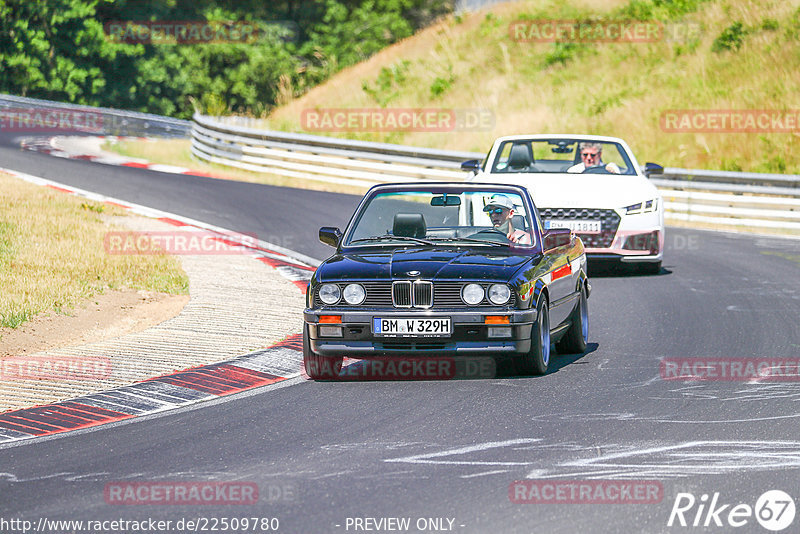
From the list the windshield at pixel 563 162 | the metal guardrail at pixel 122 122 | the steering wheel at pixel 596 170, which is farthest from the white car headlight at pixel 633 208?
the metal guardrail at pixel 122 122

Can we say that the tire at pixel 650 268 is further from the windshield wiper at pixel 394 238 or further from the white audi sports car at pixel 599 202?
the windshield wiper at pixel 394 238

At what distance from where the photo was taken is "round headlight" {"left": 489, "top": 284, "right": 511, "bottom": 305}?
903cm

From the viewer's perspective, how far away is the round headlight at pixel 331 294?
9195 millimetres

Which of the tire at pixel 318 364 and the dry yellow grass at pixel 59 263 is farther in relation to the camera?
the dry yellow grass at pixel 59 263

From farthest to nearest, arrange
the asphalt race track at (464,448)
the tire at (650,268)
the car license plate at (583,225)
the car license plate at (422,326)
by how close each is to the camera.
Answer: the tire at (650,268), the car license plate at (583,225), the car license plate at (422,326), the asphalt race track at (464,448)

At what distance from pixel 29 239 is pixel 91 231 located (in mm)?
1360

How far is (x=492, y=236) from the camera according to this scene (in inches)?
399

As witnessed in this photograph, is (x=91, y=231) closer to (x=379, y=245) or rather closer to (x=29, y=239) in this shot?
(x=29, y=239)

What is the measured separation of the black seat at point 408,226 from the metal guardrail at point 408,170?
13486 millimetres

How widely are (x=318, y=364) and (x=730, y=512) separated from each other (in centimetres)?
417

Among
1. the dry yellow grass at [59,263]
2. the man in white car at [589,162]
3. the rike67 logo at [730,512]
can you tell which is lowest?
the dry yellow grass at [59,263]

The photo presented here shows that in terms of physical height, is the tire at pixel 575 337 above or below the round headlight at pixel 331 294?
below

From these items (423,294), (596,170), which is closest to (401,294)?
(423,294)

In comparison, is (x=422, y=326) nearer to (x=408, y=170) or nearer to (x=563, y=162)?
(x=563, y=162)
